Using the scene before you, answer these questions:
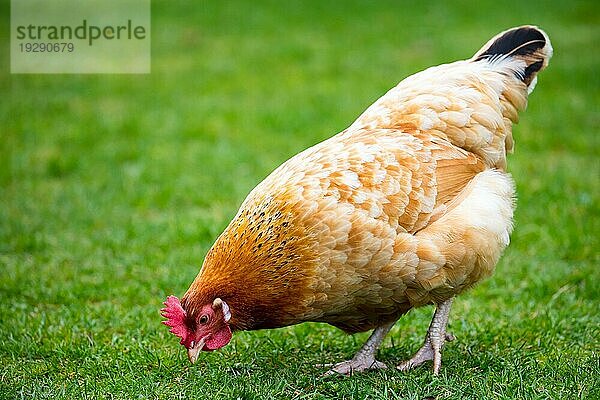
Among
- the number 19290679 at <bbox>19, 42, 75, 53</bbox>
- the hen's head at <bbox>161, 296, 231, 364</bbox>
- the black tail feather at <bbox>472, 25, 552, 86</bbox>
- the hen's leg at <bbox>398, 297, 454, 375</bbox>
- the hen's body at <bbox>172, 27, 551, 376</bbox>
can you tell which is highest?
the black tail feather at <bbox>472, 25, 552, 86</bbox>

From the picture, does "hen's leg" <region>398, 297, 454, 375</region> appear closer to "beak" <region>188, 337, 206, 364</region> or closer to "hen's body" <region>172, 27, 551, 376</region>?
"hen's body" <region>172, 27, 551, 376</region>

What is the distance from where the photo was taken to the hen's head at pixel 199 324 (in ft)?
14.1

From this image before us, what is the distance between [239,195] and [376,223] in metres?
4.29

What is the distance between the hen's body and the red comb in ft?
0.18

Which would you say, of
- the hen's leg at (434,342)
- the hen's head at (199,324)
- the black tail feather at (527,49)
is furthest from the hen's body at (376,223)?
the black tail feather at (527,49)

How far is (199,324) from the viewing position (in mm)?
4348

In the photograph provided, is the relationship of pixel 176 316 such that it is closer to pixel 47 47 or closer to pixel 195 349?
pixel 195 349

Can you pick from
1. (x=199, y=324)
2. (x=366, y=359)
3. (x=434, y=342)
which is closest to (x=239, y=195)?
(x=366, y=359)

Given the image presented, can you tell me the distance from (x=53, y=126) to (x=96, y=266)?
14.2 ft

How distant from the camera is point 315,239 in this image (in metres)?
4.31

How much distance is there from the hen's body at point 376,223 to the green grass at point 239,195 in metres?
0.54

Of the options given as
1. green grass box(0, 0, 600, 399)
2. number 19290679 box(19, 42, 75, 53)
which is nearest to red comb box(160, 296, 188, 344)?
green grass box(0, 0, 600, 399)

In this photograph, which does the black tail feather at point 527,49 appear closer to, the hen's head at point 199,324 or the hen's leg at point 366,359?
the hen's leg at point 366,359

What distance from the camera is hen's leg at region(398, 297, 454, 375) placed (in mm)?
4805
